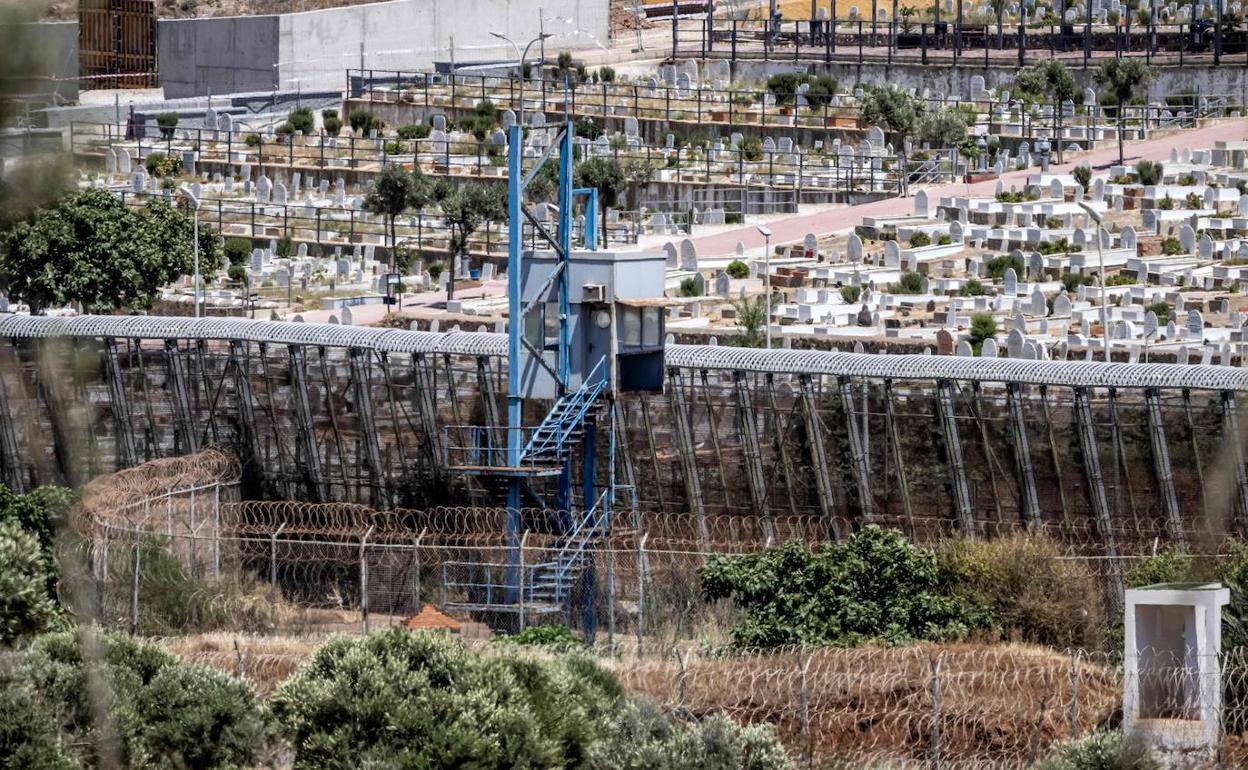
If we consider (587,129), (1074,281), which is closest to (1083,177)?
(1074,281)

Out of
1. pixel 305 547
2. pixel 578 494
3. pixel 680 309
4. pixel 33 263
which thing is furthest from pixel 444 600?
pixel 33 263

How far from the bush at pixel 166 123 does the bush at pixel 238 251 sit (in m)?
15.9

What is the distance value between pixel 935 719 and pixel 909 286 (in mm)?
26147

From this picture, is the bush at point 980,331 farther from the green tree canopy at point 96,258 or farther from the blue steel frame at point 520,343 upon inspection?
the green tree canopy at point 96,258

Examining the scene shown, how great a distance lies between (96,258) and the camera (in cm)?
4294

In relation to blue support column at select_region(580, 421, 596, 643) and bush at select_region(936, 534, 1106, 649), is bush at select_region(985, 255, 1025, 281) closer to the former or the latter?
blue support column at select_region(580, 421, 596, 643)

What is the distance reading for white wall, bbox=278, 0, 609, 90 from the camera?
258ft

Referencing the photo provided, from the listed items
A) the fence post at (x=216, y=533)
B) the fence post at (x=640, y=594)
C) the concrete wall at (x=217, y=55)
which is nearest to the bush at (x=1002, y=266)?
the fence post at (x=216, y=533)

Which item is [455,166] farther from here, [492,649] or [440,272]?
[492,649]

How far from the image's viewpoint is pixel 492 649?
58.0 feet

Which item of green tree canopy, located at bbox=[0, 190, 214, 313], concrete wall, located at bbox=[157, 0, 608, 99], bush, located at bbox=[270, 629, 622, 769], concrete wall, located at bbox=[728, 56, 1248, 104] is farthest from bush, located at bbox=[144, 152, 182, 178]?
bush, located at bbox=[270, 629, 622, 769]

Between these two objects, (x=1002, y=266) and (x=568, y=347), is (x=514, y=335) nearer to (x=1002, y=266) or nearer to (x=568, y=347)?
(x=568, y=347)

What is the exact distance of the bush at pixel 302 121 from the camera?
2785 inches

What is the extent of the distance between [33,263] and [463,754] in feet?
94.5
